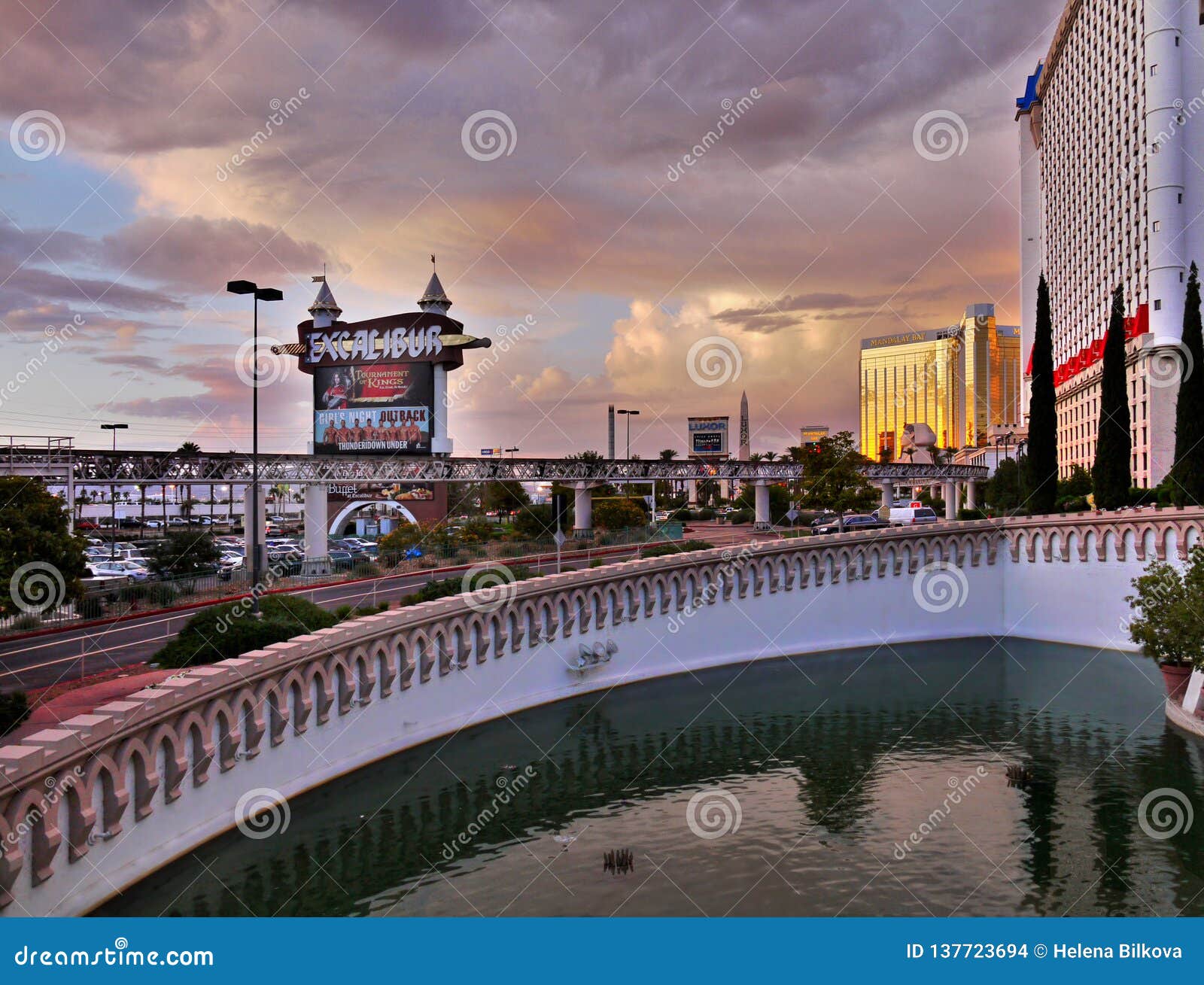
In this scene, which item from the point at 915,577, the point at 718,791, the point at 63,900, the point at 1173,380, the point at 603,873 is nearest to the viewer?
the point at 63,900

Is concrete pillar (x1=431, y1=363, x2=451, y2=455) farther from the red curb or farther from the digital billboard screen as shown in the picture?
the digital billboard screen

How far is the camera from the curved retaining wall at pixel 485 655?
493 inches

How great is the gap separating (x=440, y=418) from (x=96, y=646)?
43829mm

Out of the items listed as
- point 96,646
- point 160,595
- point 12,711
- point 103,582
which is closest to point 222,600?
point 160,595

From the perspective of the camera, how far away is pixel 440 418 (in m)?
69.6

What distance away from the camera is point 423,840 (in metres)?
17.3

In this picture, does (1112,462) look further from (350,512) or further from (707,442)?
(707,442)

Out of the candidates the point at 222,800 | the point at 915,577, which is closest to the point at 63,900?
the point at 222,800

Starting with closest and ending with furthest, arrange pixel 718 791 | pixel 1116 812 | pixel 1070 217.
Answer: pixel 1116 812 < pixel 718 791 < pixel 1070 217

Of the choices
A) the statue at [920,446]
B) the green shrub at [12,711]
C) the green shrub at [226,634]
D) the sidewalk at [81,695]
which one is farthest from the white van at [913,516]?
the statue at [920,446]

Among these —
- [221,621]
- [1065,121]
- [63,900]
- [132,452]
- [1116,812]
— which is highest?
[1065,121]

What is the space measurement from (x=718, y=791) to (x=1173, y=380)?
71805mm

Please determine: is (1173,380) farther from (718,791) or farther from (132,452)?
(132,452)

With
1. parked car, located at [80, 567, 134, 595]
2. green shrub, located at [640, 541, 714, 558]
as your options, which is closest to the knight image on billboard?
parked car, located at [80, 567, 134, 595]
